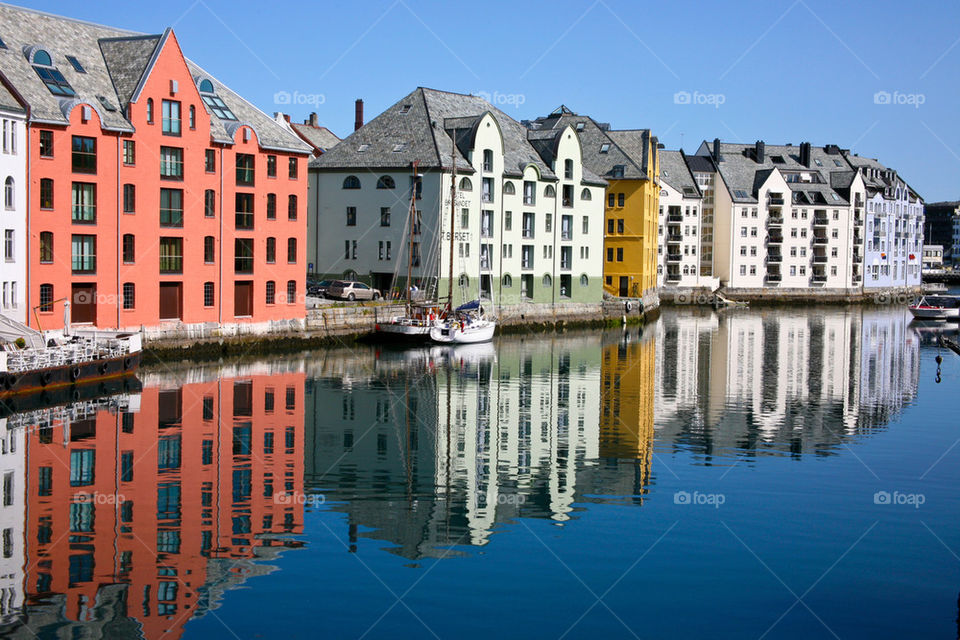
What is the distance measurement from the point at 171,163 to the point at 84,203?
20.7ft

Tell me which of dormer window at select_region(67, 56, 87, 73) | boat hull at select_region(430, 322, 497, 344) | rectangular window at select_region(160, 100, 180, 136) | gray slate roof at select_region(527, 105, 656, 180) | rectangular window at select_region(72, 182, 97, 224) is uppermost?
gray slate roof at select_region(527, 105, 656, 180)

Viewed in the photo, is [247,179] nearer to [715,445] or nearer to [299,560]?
[715,445]

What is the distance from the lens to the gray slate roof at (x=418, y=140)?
8281cm

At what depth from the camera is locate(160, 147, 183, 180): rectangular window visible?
60.5 meters

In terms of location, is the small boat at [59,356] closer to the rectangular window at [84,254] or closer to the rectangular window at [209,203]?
the rectangular window at [84,254]

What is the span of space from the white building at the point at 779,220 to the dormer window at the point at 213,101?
291 feet

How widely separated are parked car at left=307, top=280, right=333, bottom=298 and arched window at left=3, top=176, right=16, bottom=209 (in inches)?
1194

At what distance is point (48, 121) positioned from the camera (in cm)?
5353

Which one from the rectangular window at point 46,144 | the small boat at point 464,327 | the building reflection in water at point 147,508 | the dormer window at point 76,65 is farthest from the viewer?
the small boat at point 464,327

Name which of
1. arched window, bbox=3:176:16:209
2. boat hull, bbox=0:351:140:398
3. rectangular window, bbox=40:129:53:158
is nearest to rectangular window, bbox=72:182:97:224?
rectangular window, bbox=40:129:53:158

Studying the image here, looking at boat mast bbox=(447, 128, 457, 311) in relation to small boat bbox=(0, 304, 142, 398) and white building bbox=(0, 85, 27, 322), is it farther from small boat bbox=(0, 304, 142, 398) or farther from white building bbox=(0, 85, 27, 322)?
white building bbox=(0, 85, 27, 322)

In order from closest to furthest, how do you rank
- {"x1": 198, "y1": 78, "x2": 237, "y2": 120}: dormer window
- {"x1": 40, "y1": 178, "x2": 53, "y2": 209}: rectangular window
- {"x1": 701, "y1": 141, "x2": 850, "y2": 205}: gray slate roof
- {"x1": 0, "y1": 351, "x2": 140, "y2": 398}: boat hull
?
{"x1": 0, "y1": 351, "x2": 140, "y2": 398}: boat hull < {"x1": 40, "y1": 178, "x2": 53, "y2": 209}: rectangular window < {"x1": 198, "y1": 78, "x2": 237, "y2": 120}: dormer window < {"x1": 701, "y1": 141, "x2": 850, "y2": 205}: gray slate roof

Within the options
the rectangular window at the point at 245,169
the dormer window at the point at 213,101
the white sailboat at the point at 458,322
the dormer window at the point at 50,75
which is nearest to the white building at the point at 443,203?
the white sailboat at the point at 458,322

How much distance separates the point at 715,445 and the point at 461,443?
9628 millimetres
